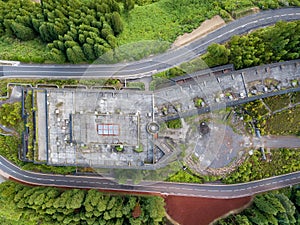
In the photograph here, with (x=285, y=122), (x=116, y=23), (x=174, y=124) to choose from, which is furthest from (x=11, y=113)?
(x=285, y=122)

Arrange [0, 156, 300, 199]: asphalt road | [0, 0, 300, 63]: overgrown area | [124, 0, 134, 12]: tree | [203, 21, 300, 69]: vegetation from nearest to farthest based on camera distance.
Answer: [203, 21, 300, 69]: vegetation, [0, 0, 300, 63]: overgrown area, [0, 156, 300, 199]: asphalt road, [124, 0, 134, 12]: tree

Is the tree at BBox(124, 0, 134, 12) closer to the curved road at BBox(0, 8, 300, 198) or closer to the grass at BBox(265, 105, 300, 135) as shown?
the curved road at BBox(0, 8, 300, 198)

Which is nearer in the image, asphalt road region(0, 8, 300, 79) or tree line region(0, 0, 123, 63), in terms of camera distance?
tree line region(0, 0, 123, 63)

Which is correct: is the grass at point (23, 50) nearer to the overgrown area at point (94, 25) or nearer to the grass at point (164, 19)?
the overgrown area at point (94, 25)

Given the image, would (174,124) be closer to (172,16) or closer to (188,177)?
(188,177)

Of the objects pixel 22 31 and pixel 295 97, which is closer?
pixel 295 97

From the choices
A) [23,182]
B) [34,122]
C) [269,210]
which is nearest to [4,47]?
[34,122]

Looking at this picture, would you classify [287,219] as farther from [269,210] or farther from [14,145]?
[14,145]

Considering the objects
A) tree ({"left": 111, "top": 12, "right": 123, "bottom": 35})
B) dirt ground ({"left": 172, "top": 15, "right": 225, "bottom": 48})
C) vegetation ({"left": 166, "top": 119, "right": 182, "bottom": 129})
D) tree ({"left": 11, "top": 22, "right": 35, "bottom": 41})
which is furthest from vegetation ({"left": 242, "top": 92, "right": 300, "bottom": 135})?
tree ({"left": 11, "top": 22, "right": 35, "bottom": 41})
